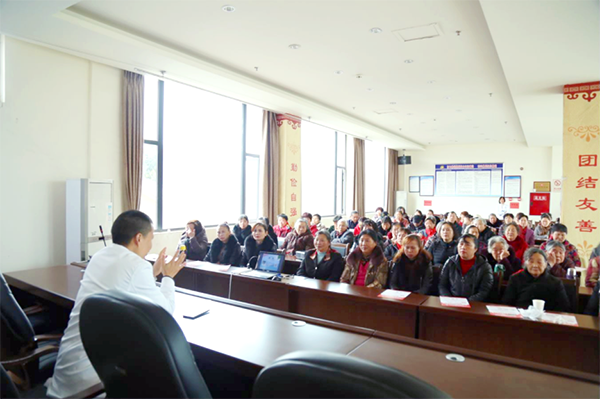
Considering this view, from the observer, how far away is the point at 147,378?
909mm

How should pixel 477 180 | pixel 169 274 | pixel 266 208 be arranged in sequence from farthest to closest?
1. pixel 477 180
2. pixel 266 208
3. pixel 169 274

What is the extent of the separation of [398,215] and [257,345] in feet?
22.4

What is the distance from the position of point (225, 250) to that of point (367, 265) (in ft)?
6.84

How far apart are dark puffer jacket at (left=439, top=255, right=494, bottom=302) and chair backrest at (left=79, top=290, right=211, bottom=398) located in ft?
9.19

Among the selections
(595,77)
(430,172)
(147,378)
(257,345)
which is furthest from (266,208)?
(430,172)

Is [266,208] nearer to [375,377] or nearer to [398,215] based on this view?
[398,215]

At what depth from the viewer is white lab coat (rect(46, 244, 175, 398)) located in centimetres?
158

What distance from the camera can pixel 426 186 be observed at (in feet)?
46.4

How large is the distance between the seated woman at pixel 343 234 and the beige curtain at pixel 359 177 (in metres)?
4.67

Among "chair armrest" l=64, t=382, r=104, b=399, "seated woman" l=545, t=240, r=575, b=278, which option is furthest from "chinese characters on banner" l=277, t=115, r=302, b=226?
"chair armrest" l=64, t=382, r=104, b=399

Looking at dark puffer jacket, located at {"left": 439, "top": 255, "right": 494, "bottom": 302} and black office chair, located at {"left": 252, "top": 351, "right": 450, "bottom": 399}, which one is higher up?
black office chair, located at {"left": 252, "top": 351, "right": 450, "bottom": 399}

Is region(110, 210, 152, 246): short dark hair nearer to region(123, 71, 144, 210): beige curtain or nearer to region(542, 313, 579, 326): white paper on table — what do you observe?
region(542, 313, 579, 326): white paper on table

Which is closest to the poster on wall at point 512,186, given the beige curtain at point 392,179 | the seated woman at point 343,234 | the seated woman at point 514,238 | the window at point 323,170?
the beige curtain at point 392,179

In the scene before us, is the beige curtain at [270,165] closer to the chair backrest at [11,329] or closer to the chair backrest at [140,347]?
the chair backrest at [11,329]
